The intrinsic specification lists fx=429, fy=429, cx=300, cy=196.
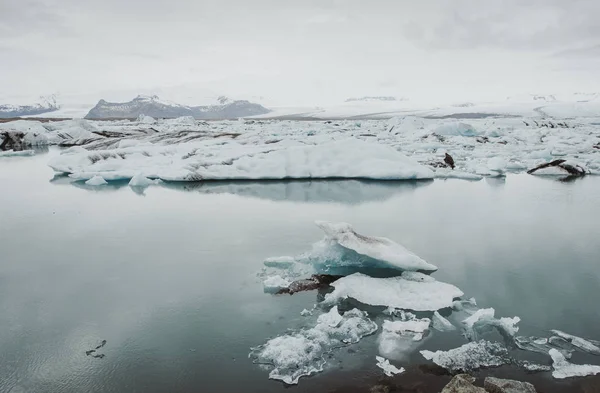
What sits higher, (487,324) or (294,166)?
(294,166)

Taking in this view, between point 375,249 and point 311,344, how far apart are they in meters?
1.42

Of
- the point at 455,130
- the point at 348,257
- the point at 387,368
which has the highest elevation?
the point at 455,130

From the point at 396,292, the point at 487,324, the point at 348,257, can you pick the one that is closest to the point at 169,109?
the point at 348,257

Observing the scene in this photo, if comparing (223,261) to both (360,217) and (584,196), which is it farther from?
(584,196)

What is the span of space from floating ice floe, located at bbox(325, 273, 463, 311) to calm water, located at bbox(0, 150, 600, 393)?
0.30 m

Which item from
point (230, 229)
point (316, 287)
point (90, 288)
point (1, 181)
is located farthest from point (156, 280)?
point (1, 181)

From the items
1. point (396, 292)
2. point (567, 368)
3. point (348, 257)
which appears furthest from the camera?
point (348, 257)

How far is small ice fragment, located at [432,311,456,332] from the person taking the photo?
326cm

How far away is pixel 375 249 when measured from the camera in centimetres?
415

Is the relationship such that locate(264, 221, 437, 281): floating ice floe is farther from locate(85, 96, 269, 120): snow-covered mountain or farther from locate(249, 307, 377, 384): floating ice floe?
locate(85, 96, 269, 120): snow-covered mountain

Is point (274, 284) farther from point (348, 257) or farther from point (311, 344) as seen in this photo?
point (311, 344)

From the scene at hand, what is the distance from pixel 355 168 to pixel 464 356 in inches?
299

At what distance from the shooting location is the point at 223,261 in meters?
4.82

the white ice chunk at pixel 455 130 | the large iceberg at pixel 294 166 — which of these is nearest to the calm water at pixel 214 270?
the large iceberg at pixel 294 166
